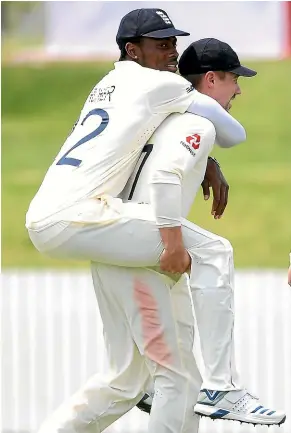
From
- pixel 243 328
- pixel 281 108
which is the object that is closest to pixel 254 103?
pixel 281 108

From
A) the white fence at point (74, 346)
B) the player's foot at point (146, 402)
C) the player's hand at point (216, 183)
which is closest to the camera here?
the player's hand at point (216, 183)

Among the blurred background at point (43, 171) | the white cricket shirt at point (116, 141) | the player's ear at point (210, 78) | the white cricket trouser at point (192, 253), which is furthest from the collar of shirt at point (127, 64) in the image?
the blurred background at point (43, 171)

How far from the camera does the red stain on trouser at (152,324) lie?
362 cm

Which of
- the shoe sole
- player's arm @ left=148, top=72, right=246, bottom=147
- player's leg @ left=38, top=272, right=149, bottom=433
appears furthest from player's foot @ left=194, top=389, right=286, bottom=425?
player's arm @ left=148, top=72, right=246, bottom=147

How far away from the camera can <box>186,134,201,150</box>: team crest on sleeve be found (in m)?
Answer: 3.51

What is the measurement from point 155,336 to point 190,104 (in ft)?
2.48

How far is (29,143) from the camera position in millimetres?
15805

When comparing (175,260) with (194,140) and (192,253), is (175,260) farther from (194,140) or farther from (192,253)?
(194,140)

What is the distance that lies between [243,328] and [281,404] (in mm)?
442

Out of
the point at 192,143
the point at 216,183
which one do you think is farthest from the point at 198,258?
the point at 216,183

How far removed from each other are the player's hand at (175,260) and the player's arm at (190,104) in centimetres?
43

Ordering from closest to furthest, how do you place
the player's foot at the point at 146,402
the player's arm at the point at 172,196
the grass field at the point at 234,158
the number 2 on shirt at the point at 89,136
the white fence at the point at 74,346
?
the player's arm at the point at 172,196, the number 2 on shirt at the point at 89,136, the player's foot at the point at 146,402, the white fence at the point at 74,346, the grass field at the point at 234,158

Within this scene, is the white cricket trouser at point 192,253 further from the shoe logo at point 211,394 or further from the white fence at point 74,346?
the white fence at point 74,346

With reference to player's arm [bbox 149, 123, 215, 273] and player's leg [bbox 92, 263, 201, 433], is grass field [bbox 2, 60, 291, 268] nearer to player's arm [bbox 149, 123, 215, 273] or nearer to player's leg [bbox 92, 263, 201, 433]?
player's leg [bbox 92, 263, 201, 433]
